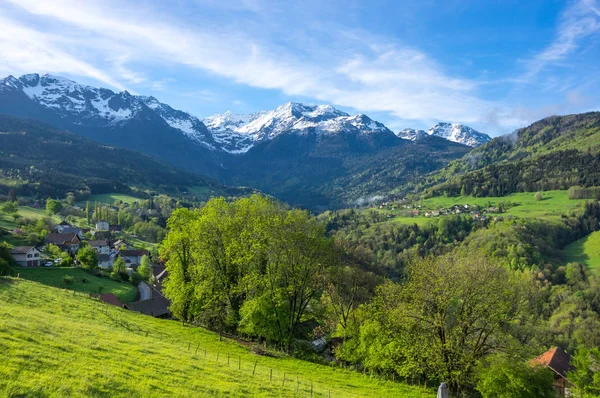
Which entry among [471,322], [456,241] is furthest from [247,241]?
[456,241]

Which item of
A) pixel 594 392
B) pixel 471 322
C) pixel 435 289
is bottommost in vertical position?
Answer: pixel 594 392

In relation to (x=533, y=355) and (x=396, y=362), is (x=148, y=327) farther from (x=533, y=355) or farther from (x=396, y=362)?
(x=533, y=355)

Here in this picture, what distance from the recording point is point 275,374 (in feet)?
99.2

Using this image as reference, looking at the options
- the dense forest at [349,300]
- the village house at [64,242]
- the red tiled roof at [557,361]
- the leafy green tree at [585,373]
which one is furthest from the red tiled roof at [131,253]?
the leafy green tree at [585,373]

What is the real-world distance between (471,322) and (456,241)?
161691mm

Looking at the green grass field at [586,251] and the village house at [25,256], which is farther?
the green grass field at [586,251]

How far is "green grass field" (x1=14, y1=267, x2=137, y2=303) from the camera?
71062 mm

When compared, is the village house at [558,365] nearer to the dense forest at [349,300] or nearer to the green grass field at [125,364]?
the dense forest at [349,300]

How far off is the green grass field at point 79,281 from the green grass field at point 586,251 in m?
159

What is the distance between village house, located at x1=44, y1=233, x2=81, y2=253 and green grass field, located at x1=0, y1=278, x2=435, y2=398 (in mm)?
75561

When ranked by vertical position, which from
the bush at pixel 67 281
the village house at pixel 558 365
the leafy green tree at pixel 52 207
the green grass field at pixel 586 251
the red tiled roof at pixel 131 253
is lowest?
the red tiled roof at pixel 131 253

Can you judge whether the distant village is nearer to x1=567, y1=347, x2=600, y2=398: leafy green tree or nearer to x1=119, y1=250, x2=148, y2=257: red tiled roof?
x1=119, y1=250, x2=148, y2=257: red tiled roof

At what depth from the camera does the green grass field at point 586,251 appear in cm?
15252

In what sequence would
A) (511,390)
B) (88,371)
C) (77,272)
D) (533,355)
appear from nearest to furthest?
(88,371) → (511,390) → (533,355) → (77,272)
